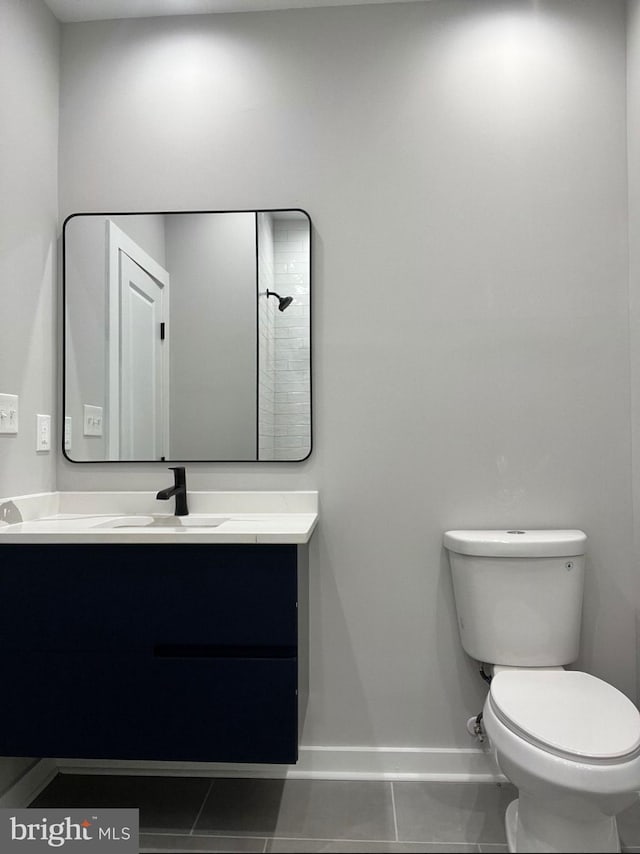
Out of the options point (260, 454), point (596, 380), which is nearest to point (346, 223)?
point (260, 454)

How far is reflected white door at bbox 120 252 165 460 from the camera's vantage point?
2061mm

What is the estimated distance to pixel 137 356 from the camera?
2068 mm

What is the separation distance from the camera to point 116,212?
2.10 m

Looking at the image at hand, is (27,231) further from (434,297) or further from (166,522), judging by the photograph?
(434,297)

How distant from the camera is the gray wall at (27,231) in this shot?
1.81m

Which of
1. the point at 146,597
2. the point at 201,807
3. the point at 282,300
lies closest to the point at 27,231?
the point at 282,300

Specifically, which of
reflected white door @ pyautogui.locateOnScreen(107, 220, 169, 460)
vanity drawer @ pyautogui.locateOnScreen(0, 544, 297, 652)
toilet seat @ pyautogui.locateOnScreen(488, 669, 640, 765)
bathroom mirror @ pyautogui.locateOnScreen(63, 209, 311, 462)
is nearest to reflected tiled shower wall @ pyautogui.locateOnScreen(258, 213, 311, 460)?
bathroom mirror @ pyautogui.locateOnScreen(63, 209, 311, 462)

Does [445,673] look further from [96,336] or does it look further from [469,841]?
[96,336]

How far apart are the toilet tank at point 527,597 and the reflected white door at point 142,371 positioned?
1.08 m

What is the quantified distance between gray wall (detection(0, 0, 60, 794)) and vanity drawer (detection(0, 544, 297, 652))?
364 mm

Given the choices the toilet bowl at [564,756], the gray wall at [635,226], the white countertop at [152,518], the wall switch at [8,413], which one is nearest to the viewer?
the toilet bowl at [564,756]

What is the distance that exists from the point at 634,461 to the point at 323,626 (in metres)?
1.12

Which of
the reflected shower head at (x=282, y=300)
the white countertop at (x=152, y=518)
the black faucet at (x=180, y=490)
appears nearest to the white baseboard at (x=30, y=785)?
the white countertop at (x=152, y=518)

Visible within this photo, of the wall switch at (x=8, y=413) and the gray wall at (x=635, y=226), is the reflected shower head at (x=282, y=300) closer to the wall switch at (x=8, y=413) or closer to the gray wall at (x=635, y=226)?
the wall switch at (x=8, y=413)
